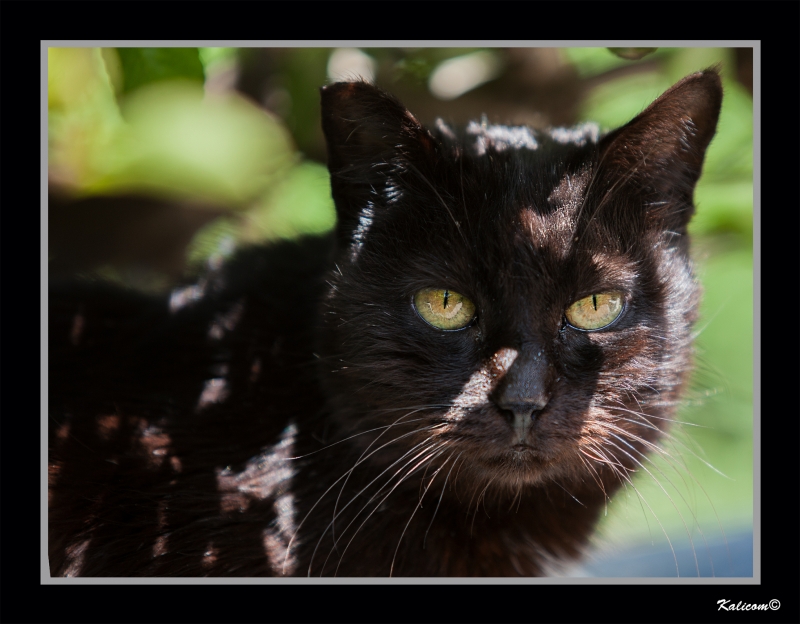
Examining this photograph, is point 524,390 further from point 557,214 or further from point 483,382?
point 557,214

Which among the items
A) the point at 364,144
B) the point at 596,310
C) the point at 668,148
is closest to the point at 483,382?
the point at 596,310

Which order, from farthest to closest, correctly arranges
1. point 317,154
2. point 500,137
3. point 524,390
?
point 317,154
point 500,137
point 524,390

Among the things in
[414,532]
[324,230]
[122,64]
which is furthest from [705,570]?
[122,64]

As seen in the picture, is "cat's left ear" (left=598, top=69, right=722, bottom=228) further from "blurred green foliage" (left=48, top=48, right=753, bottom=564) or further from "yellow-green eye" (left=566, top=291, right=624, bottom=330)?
"yellow-green eye" (left=566, top=291, right=624, bottom=330)

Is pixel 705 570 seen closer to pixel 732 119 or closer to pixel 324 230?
pixel 732 119

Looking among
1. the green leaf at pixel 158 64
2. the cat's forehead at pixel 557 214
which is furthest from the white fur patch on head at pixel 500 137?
the green leaf at pixel 158 64

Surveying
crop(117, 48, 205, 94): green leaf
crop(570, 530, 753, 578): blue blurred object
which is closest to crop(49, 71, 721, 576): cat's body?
crop(570, 530, 753, 578): blue blurred object
